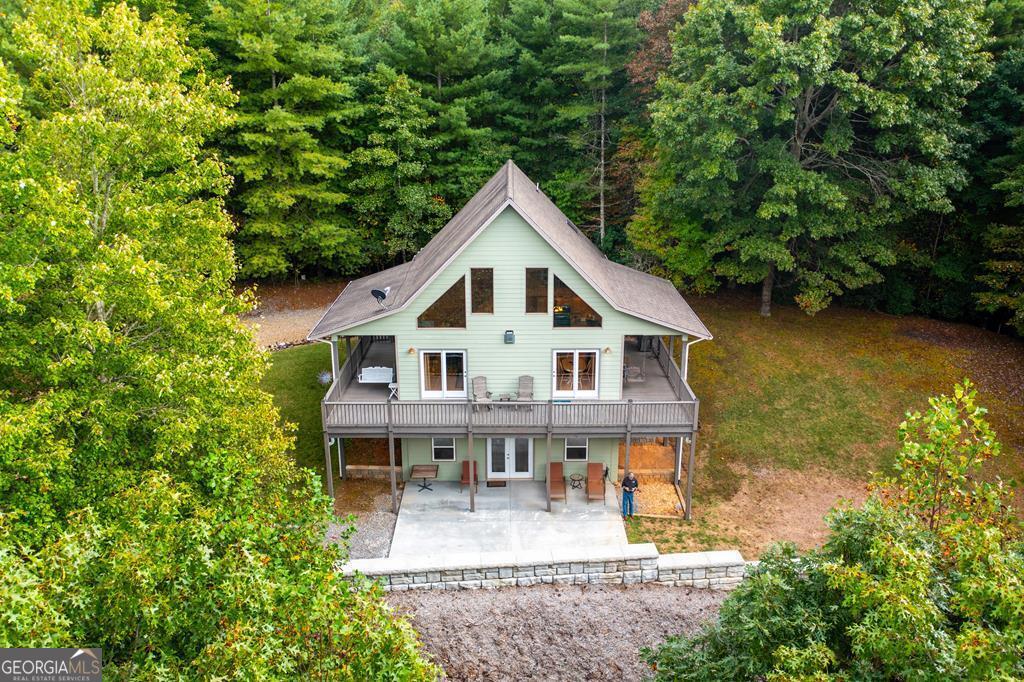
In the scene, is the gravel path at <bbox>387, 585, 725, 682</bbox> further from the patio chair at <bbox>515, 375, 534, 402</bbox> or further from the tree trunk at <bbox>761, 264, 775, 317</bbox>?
the tree trunk at <bbox>761, 264, 775, 317</bbox>

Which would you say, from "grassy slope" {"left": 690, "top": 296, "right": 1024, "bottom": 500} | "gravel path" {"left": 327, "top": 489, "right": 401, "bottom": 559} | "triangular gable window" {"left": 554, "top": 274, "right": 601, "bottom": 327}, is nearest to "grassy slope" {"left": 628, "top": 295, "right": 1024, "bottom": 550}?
"grassy slope" {"left": 690, "top": 296, "right": 1024, "bottom": 500}

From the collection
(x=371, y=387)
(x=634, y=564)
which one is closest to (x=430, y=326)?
(x=371, y=387)

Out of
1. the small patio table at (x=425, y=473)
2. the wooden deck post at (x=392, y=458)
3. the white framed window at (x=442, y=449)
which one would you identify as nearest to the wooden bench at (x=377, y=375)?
the wooden deck post at (x=392, y=458)

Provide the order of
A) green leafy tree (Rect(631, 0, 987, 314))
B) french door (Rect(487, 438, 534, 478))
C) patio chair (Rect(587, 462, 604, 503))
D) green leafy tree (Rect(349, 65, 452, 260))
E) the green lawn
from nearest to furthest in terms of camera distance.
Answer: patio chair (Rect(587, 462, 604, 503)) → french door (Rect(487, 438, 534, 478)) → the green lawn → green leafy tree (Rect(631, 0, 987, 314)) → green leafy tree (Rect(349, 65, 452, 260))

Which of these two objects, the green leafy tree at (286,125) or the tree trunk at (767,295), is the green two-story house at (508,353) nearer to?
the tree trunk at (767,295)

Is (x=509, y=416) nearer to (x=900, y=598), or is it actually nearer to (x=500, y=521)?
(x=500, y=521)

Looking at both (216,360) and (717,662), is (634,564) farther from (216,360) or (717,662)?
(216,360)

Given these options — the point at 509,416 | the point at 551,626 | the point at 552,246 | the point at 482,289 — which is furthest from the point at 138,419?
the point at 552,246
